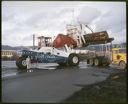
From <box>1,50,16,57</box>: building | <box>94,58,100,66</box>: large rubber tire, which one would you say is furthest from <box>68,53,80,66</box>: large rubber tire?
<box>1,50,16,57</box>: building

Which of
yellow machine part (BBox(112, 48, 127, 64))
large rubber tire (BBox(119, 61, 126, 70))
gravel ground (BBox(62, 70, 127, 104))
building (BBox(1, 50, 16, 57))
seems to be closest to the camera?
gravel ground (BBox(62, 70, 127, 104))

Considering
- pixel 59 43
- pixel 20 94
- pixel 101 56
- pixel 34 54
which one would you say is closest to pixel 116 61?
pixel 101 56

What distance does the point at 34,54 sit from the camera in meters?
7.71

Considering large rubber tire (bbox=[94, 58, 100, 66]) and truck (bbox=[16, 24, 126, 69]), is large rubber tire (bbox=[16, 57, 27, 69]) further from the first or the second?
large rubber tire (bbox=[94, 58, 100, 66])

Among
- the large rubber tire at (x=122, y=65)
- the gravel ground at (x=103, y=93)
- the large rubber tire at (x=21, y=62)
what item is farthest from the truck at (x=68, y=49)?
the gravel ground at (x=103, y=93)

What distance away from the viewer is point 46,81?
7.28m

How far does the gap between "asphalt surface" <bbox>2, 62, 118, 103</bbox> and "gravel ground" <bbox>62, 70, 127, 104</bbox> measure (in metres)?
0.15

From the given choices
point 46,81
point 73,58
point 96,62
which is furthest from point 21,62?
point 96,62

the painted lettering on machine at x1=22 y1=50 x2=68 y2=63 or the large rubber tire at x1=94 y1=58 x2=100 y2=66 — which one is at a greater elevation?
the painted lettering on machine at x1=22 y1=50 x2=68 y2=63

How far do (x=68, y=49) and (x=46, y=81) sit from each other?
1026mm

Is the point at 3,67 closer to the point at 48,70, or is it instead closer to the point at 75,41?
the point at 48,70

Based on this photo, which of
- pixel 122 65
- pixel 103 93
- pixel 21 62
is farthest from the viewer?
pixel 122 65

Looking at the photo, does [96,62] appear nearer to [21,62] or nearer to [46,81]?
[46,81]

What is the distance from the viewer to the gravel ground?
6844 mm
